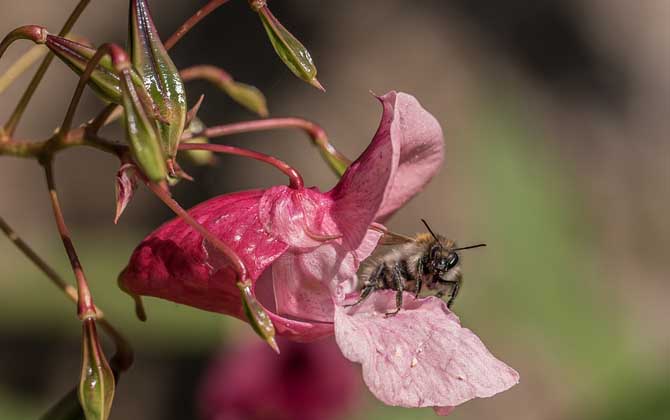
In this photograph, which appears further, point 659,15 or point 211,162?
point 659,15

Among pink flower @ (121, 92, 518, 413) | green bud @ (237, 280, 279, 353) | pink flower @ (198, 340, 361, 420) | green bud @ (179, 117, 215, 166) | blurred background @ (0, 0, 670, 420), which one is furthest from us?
blurred background @ (0, 0, 670, 420)

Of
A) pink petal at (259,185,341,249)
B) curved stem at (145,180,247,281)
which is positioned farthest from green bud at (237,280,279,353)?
pink petal at (259,185,341,249)

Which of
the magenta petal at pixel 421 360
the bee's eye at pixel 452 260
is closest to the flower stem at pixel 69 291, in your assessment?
the magenta petal at pixel 421 360

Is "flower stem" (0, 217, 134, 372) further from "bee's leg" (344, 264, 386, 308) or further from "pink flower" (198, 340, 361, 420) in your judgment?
"pink flower" (198, 340, 361, 420)

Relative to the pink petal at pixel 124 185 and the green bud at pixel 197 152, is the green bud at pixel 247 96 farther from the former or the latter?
the pink petal at pixel 124 185

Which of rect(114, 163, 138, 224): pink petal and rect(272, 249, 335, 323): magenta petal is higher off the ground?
rect(114, 163, 138, 224): pink petal

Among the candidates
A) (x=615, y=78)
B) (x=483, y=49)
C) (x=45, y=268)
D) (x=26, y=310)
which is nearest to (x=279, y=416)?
(x=26, y=310)

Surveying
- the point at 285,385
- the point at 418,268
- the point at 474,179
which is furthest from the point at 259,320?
the point at 474,179

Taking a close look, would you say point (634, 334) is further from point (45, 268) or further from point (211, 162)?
point (45, 268)
